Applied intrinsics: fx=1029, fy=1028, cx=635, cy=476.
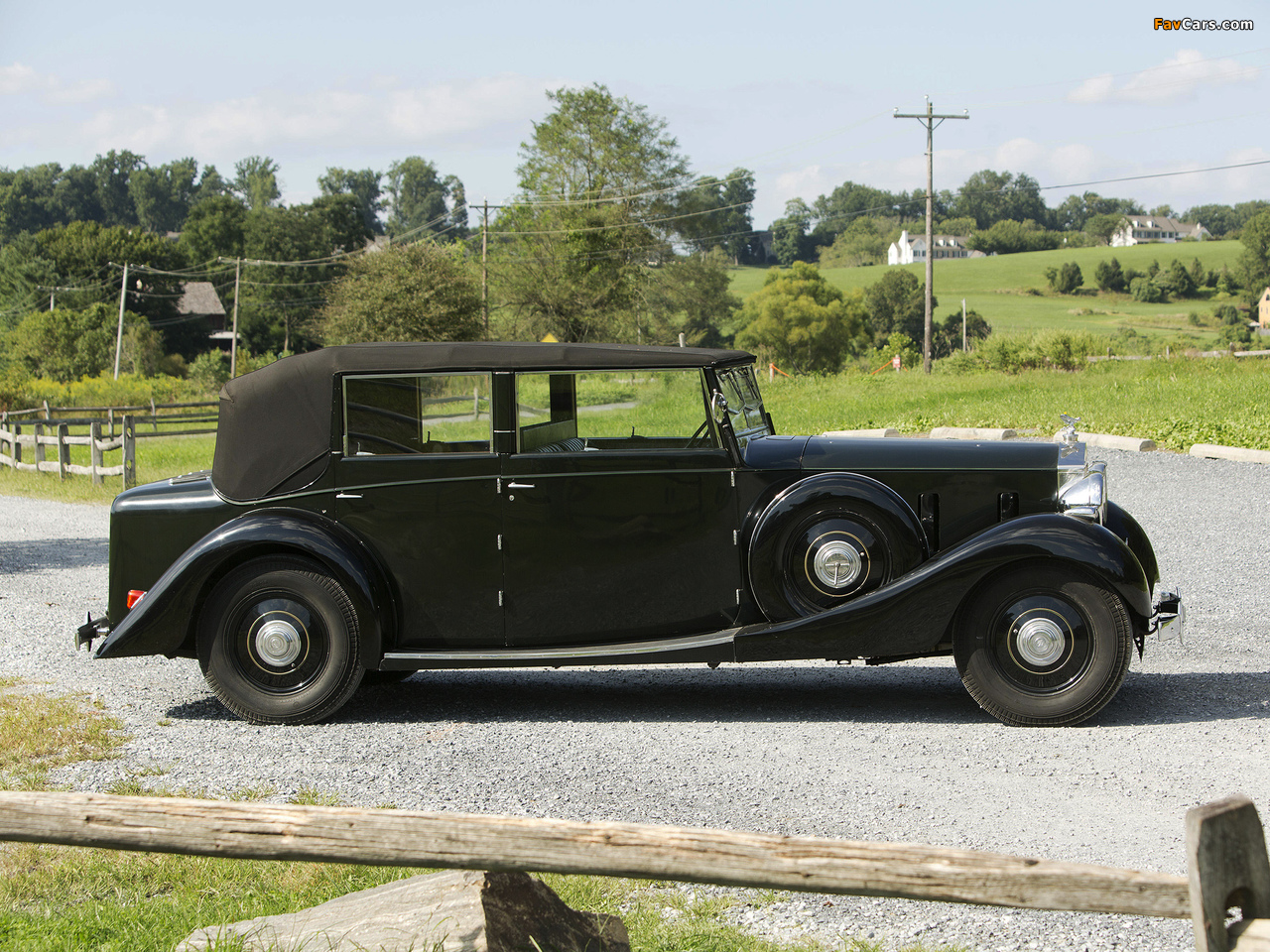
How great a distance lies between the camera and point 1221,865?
2088 millimetres

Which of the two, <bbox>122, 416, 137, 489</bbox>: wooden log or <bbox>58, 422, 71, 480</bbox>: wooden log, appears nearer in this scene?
<bbox>122, 416, 137, 489</bbox>: wooden log

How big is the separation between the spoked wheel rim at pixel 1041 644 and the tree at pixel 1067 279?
95.4m

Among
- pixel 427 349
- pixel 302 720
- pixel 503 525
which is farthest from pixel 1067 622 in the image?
pixel 302 720

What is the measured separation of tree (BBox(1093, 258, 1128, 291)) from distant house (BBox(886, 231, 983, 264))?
123 ft

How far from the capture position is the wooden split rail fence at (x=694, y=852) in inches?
82.8

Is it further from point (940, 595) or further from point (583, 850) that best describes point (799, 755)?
point (583, 850)

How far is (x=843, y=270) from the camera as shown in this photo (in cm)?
10525

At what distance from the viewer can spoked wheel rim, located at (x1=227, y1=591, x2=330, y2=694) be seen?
216 inches

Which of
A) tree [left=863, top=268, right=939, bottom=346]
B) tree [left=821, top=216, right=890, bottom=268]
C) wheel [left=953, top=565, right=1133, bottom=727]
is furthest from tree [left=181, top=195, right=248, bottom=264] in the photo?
wheel [left=953, top=565, right=1133, bottom=727]

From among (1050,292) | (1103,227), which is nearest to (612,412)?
(1050,292)

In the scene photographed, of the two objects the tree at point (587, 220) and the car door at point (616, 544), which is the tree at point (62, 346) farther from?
the car door at point (616, 544)

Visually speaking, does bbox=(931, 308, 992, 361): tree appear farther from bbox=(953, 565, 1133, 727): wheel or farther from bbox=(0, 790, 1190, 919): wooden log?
bbox=(0, 790, 1190, 919): wooden log

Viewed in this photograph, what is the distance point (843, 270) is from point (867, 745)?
344 feet

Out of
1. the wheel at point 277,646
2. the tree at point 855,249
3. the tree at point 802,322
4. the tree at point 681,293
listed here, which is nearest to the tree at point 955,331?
the tree at point 802,322
